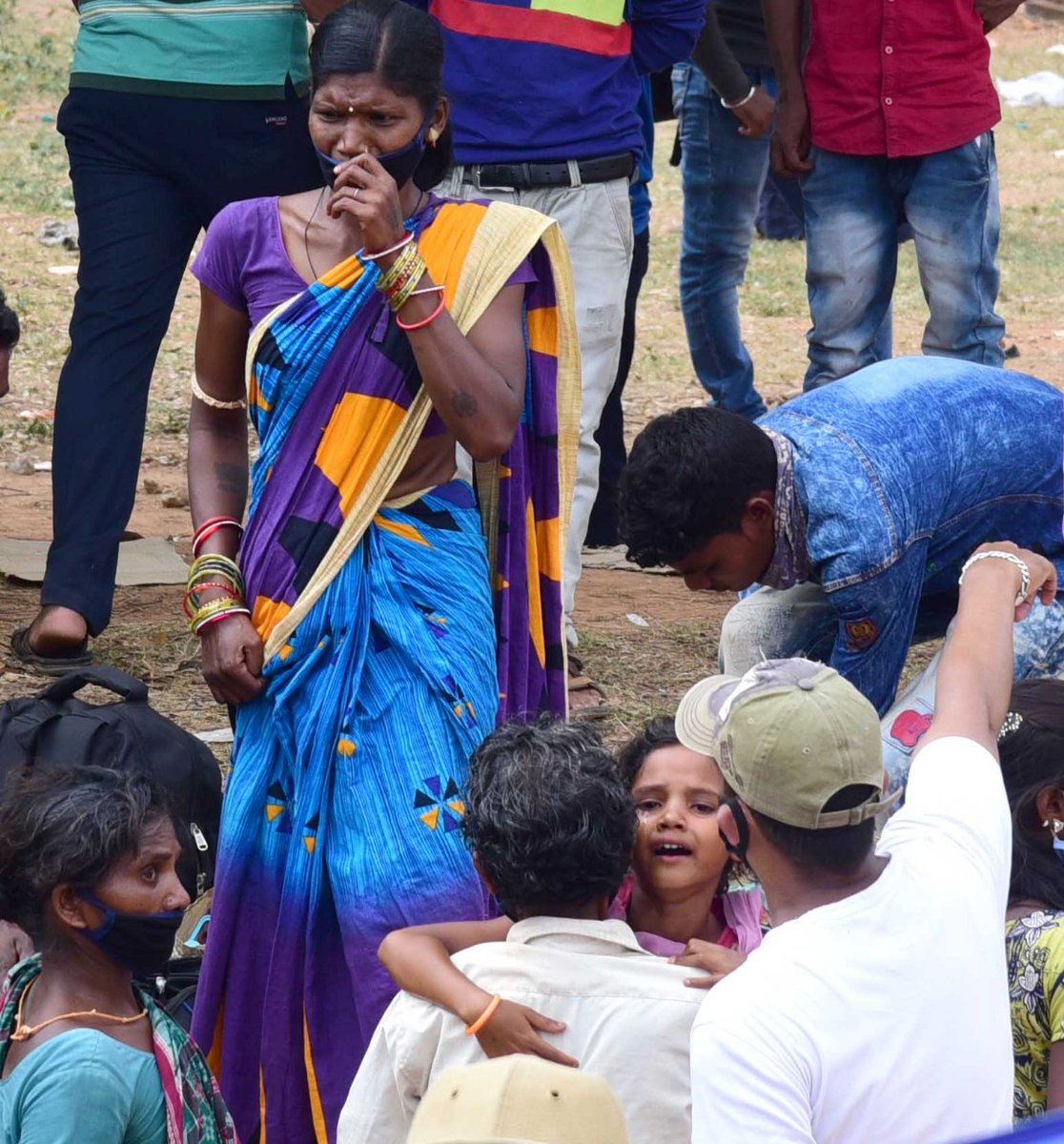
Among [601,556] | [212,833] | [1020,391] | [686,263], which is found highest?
[1020,391]

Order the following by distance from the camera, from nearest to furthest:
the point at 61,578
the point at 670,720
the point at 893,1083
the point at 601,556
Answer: the point at 893,1083 → the point at 670,720 → the point at 61,578 → the point at 601,556

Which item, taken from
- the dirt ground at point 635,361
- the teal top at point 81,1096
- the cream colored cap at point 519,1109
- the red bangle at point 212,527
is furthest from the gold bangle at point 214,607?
the dirt ground at point 635,361

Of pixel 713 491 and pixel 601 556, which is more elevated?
pixel 713 491

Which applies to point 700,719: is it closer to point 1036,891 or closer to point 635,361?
point 1036,891

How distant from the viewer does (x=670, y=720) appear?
3.15 metres

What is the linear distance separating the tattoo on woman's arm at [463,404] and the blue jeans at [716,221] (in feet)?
12.1

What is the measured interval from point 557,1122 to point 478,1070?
10 cm

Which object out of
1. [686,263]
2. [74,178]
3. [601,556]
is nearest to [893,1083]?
[74,178]

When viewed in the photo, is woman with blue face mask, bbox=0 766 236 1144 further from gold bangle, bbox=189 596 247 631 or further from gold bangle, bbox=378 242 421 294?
gold bangle, bbox=378 242 421 294

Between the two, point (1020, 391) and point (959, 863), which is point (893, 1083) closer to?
point (959, 863)

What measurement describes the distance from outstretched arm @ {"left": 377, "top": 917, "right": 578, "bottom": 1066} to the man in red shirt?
311 cm

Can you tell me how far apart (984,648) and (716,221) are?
4.30 meters

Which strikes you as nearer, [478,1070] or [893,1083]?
[478,1070]

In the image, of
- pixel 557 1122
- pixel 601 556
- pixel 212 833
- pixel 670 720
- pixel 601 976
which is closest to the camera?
pixel 557 1122
